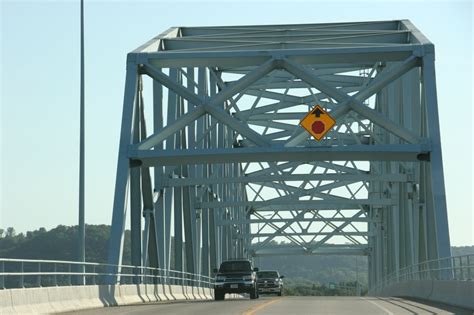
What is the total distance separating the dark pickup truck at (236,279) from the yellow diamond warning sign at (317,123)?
7.86m

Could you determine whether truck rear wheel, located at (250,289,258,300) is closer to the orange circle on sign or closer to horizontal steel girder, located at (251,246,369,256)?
the orange circle on sign

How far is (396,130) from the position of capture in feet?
127

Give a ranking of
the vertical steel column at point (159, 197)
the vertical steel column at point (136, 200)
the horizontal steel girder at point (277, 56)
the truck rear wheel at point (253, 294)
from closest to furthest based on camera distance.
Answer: the horizontal steel girder at point (277, 56) → the vertical steel column at point (136, 200) → the truck rear wheel at point (253, 294) → the vertical steel column at point (159, 197)

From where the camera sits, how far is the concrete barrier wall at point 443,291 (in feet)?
90.7

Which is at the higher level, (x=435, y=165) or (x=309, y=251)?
(x=435, y=165)

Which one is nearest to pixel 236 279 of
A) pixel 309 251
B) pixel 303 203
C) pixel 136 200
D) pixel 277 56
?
pixel 136 200

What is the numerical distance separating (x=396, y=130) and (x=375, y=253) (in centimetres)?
5515

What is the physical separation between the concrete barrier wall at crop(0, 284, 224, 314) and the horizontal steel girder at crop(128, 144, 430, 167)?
4.63m

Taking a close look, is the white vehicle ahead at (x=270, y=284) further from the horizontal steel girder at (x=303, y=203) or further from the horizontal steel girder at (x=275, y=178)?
the horizontal steel girder at (x=275, y=178)

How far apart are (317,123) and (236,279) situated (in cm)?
850

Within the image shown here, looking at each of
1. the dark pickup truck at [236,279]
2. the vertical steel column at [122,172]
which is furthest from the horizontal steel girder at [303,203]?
the vertical steel column at [122,172]

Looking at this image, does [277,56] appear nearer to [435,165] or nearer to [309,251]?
[435,165]

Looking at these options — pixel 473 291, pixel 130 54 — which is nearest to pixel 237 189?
pixel 130 54

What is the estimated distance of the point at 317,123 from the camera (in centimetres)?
3950
